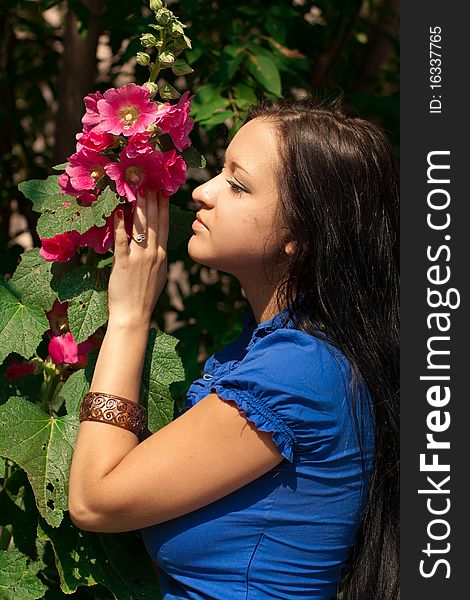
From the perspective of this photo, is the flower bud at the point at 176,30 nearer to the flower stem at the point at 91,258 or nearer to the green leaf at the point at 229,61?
the flower stem at the point at 91,258

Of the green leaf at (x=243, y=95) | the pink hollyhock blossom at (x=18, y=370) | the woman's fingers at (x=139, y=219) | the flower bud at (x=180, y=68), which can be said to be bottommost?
the pink hollyhock blossom at (x=18, y=370)

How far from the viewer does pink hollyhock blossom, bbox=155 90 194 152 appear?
5.52 ft

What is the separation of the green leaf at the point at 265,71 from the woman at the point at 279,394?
52cm

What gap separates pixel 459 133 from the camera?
1748mm

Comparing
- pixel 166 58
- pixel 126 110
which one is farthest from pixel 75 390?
pixel 166 58

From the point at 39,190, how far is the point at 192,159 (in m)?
0.30

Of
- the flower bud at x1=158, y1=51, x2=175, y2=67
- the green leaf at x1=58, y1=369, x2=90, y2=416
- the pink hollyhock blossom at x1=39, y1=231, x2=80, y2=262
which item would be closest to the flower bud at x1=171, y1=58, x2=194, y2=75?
the flower bud at x1=158, y1=51, x2=175, y2=67

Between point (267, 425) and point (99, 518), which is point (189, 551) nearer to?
point (99, 518)

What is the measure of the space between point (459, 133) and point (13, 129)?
1643mm

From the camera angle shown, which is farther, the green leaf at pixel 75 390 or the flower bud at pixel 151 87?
the green leaf at pixel 75 390

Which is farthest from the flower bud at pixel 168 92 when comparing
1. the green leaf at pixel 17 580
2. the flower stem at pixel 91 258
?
the green leaf at pixel 17 580

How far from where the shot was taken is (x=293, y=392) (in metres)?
1.58

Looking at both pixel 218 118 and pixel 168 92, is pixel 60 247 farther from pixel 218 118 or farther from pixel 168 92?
pixel 218 118

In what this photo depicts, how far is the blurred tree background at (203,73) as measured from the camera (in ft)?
7.89
